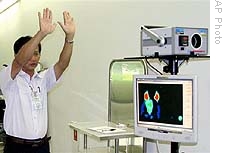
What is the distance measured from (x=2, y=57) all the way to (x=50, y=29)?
14.2 feet

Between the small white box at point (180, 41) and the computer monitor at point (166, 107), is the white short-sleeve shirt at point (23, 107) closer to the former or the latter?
the computer monitor at point (166, 107)

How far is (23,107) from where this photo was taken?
8.96 feet

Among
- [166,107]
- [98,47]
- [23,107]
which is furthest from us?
[98,47]

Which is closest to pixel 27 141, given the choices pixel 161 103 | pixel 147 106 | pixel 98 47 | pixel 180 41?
pixel 147 106

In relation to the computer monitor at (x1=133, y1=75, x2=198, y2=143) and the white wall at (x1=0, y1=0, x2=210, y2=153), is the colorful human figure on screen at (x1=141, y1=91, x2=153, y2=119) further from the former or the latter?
the white wall at (x1=0, y1=0, x2=210, y2=153)

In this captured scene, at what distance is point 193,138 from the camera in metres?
2.04

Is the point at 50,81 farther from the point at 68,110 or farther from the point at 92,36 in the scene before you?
the point at 68,110

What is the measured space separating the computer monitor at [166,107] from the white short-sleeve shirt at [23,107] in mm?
827

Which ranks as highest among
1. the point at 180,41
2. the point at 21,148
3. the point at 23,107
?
the point at 180,41

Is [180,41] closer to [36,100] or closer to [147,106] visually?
[147,106]

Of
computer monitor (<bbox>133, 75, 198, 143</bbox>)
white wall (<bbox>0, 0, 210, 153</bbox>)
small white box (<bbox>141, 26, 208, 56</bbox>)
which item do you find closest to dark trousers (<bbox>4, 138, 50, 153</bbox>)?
computer monitor (<bbox>133, 75, 198, 143</bbox>)

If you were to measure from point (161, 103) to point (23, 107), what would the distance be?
1068 mm

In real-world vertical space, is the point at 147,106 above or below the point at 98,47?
below

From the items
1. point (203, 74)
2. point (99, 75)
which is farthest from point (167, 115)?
point (99, 75)
